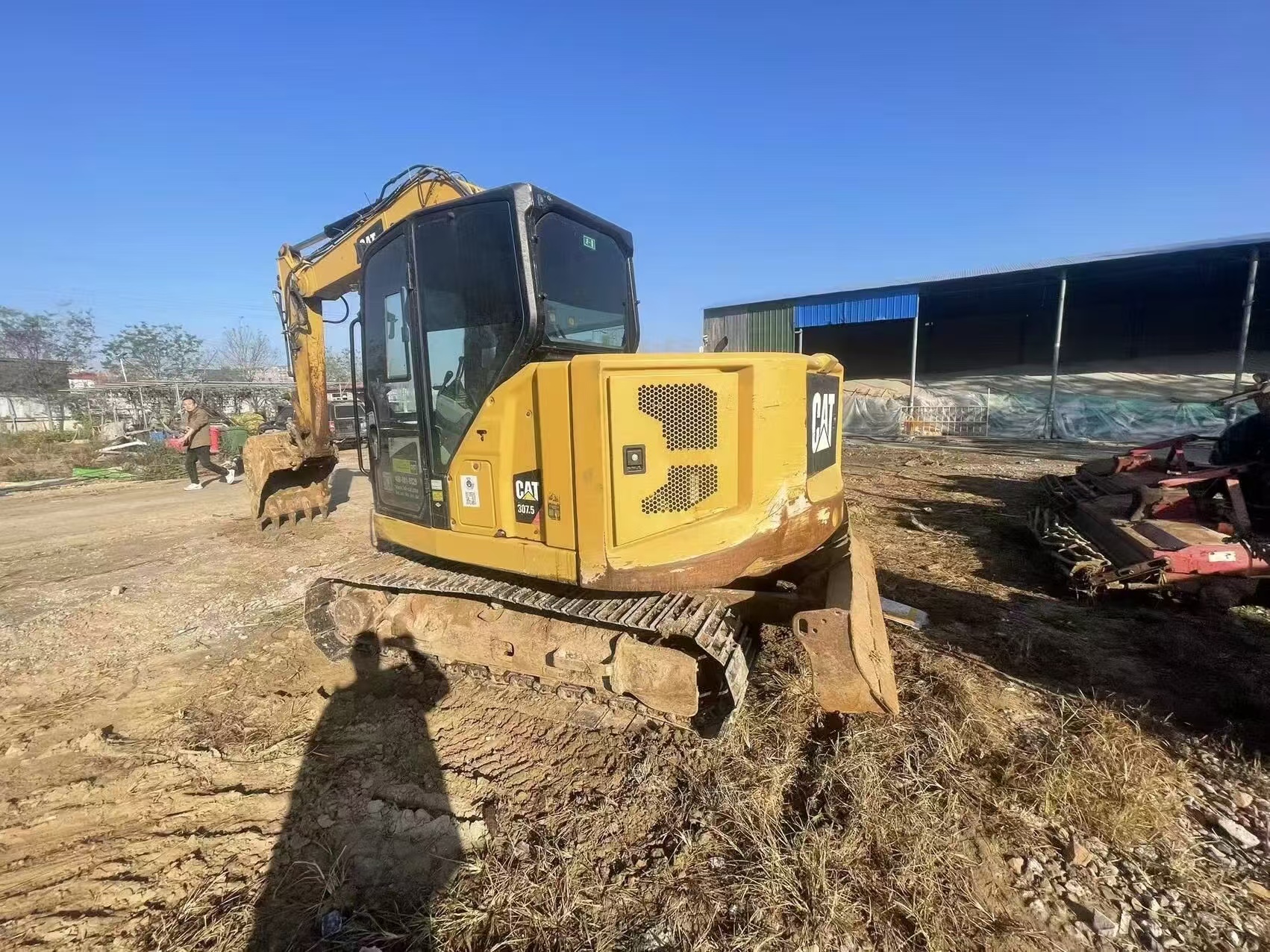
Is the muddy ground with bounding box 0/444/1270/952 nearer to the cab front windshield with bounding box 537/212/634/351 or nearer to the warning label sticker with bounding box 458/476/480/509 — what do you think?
the warning label sticker with bounding box 458/476/480/509

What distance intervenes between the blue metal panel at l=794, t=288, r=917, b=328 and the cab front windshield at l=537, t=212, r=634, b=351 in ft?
65.9

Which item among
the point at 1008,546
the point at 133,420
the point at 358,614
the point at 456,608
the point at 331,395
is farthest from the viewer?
the point at 133,420

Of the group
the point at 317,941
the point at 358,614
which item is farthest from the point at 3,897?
the point at 358,614

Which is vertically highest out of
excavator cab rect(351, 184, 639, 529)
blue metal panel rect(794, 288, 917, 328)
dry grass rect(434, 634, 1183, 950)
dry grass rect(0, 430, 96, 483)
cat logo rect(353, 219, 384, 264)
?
blue metal panel rect(794, 288, 917, 328)

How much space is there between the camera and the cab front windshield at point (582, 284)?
10.8 ft

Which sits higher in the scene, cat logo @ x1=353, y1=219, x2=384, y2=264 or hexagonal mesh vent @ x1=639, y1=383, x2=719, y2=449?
cat logo @ x1=353, y1=219, x2=384, y2=264

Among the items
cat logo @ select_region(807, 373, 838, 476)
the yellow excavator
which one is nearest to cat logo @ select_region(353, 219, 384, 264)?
the yellow excavator

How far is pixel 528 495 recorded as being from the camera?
10.6 feet

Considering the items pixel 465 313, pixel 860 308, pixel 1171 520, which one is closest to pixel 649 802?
pixel 465 313

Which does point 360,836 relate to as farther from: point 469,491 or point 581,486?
point 581,486

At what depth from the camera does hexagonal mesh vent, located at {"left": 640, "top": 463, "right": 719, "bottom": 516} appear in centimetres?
302

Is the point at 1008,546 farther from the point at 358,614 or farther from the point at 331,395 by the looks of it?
the point at 331,395

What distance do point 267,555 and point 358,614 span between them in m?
4.00

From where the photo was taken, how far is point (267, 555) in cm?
711
